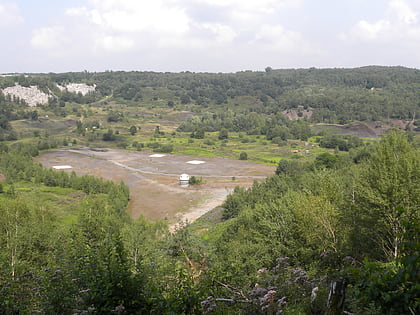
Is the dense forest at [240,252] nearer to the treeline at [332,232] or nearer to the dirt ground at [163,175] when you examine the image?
the treeline at [332,232]

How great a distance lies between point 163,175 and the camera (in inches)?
3637

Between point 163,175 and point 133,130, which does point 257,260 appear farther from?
point 133,130

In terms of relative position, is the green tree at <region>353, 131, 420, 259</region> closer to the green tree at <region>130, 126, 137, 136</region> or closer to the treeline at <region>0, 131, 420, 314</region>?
the treeline at <region>0, 131, 420, 314</region>

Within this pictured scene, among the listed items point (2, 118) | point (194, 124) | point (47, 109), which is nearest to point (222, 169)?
point (194, 124)

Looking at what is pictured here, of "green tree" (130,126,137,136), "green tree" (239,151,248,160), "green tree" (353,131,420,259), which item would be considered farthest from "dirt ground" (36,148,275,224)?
"green tree" (353,131,420,259)

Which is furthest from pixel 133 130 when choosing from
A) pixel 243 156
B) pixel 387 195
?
pixel 387 195

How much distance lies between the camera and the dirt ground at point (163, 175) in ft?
→ 211

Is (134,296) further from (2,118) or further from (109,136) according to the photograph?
(2,118)

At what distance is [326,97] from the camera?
19650 centimetres

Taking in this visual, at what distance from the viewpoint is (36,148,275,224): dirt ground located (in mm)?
64288

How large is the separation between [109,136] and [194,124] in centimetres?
4613

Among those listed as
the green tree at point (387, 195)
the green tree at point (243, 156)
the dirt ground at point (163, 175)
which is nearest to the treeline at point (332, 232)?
the green tree at point (387, 195)

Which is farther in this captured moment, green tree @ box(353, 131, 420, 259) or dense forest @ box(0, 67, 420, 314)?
green tree @ box(353, 131, 420, 259)

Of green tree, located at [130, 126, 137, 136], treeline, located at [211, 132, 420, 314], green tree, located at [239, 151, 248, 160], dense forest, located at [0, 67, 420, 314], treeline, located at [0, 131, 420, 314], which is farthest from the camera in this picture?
green tree, located at [130, 126, 137, 136]
